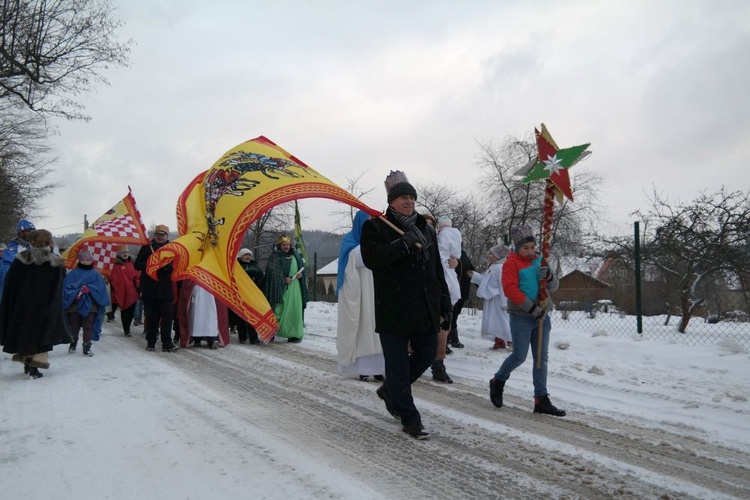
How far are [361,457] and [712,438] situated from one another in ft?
9.08

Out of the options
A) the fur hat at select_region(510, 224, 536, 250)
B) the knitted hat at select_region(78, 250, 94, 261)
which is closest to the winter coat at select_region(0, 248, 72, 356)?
the knitted hat at select_region(78, 250, 94, 261)

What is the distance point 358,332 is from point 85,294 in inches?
209

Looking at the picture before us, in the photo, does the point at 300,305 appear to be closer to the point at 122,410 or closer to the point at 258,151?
the point at 258,151

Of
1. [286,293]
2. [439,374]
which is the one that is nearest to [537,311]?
[439,374]

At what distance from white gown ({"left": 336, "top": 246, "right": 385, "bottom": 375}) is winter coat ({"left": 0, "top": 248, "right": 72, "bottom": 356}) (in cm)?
371

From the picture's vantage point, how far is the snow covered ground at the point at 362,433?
11.1ft

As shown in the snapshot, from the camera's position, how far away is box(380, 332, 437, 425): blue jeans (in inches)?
172

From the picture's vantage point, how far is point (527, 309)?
505 centimetres

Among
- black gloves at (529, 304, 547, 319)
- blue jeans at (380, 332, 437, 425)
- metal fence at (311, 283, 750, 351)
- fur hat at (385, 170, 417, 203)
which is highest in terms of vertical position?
fur hat at (385, 170, 417, 203)

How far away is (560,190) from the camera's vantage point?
5195 millimetres

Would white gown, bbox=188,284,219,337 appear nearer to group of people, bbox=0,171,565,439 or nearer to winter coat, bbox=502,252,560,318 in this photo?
group of people, bbox=0,171,565,439

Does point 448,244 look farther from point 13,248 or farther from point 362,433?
point 13,248

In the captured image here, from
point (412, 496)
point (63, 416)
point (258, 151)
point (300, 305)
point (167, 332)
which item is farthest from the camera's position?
point (300, 305)

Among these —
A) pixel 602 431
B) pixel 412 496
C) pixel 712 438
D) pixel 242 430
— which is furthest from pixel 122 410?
pixel 712 438
